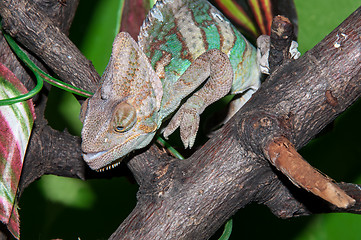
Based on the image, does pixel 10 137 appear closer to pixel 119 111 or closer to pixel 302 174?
pixel 119 111

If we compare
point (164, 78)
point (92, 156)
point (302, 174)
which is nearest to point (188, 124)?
point (164, 78)

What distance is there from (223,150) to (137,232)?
0.28m

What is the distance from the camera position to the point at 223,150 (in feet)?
3.52

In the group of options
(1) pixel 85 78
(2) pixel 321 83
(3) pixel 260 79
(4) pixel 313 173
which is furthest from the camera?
(3) pixel 260 79

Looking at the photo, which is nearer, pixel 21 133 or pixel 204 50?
pixel 21 133

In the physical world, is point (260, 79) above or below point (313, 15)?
below

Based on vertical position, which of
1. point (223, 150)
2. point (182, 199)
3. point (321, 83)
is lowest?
point (182, 199)

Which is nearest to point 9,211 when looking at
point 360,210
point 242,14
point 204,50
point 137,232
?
point 137,232

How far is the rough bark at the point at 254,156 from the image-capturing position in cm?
102

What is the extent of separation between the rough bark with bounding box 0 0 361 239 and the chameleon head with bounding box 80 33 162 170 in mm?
124

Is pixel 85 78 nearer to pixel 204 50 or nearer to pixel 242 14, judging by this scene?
pixel 204 50

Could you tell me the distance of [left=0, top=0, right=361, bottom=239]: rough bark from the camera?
40.2 inches

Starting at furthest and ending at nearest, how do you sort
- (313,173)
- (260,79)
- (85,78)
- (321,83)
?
(260,79)
(85,78)
(321,83)
(313,173)

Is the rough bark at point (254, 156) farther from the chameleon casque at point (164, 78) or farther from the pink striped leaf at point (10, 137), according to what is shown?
the pink striped leaf at point (10, 137)
